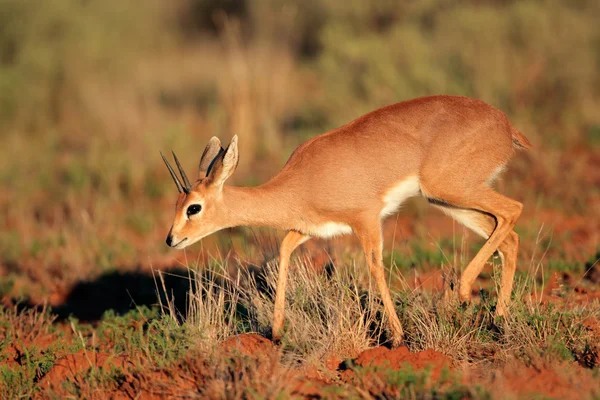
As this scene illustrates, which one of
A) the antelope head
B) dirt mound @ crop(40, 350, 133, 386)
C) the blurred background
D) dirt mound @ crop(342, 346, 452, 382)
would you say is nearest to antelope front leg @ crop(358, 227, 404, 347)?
dirt mound @ crop(342, 346, 452, 382)

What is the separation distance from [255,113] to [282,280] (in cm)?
909

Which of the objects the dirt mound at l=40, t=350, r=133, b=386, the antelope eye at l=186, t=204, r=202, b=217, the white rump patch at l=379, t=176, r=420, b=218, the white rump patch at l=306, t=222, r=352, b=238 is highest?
the antelope eye at l=186, t=204, r=202, b=217

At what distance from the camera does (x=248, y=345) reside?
18.5ft

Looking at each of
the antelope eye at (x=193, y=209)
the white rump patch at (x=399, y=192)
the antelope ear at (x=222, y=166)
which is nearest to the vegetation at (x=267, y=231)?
the antelope eye at (x=193, y=209)

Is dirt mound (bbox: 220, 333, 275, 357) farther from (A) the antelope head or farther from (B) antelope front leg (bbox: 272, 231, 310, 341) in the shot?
(A) the antelope head

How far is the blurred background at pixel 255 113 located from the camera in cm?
984

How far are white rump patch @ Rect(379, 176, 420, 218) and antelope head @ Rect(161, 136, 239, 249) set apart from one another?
4.26ft

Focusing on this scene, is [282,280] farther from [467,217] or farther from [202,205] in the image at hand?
[467,217]

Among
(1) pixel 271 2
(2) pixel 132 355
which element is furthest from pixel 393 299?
(1) pixel 271 2

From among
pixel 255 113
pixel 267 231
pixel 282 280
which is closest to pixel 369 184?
pixel 282 280

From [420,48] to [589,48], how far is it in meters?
3.09

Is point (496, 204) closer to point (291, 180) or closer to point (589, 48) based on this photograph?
point (291, 180)

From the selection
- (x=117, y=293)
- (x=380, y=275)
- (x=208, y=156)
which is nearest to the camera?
(x=380, y=275)

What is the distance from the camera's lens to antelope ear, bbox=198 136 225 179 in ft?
21.6
